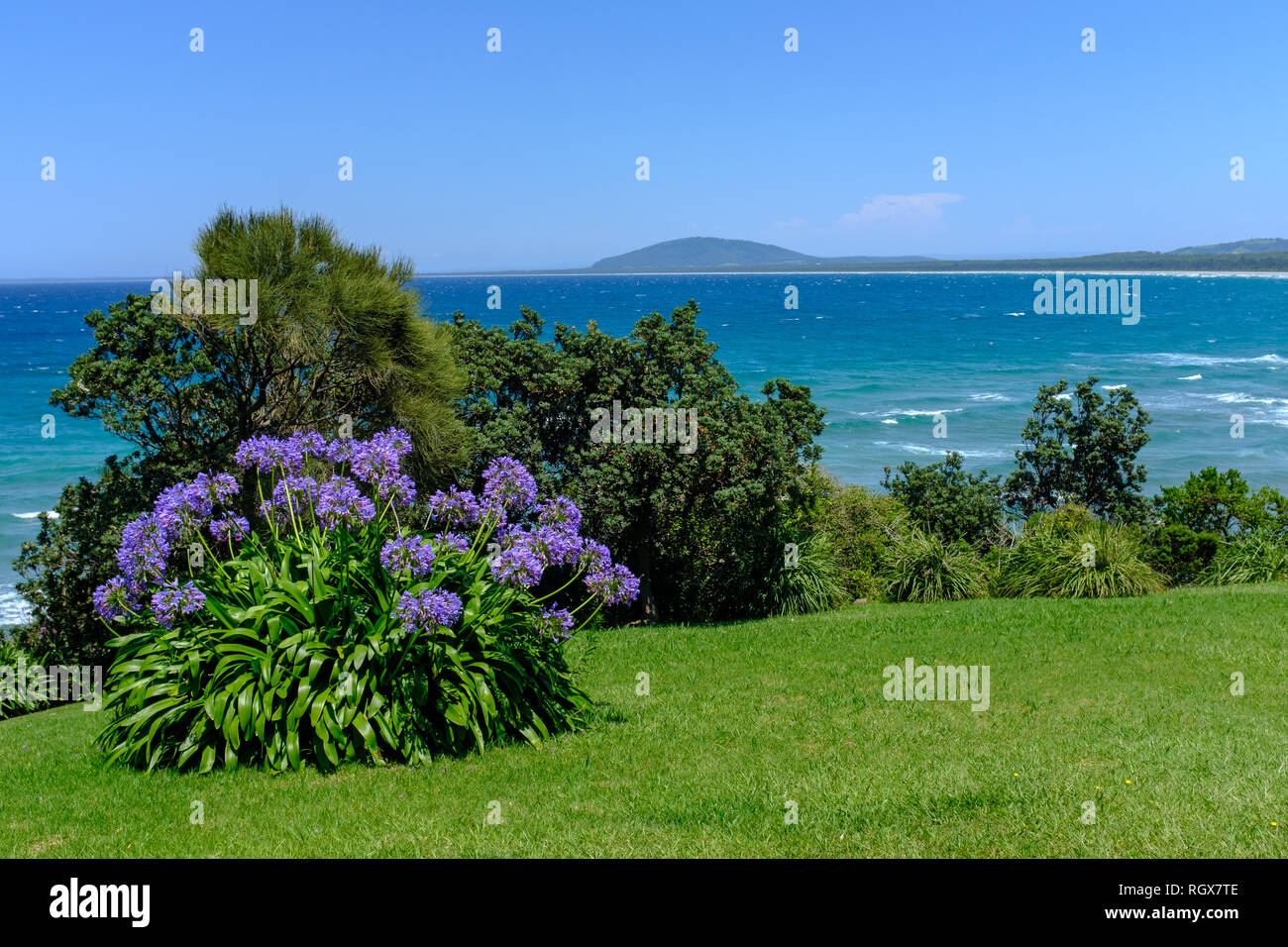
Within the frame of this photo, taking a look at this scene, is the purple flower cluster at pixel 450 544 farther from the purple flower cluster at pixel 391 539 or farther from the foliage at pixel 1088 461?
the foliage at pixel 1088 461

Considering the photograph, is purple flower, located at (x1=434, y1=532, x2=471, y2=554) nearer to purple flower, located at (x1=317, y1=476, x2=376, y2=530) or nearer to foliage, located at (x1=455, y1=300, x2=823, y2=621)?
purple flower, located at (x1=317, y1=476, x2=376, y2=530)


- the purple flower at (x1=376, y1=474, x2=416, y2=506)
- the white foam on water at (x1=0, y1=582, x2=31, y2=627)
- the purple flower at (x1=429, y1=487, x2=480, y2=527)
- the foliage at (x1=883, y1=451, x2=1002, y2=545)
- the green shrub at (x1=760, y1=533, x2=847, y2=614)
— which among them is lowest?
the white foam on water at (x1=0, y1=582, x2=31, y2=627)

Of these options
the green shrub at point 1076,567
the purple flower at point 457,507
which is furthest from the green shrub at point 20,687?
the green shrub at point 1076,567

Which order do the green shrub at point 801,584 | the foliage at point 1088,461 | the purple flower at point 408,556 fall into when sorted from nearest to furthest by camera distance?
1. the purple flower at point 408,556
2. the green shrub at point 801,584
3. the foliage at point 1088,461

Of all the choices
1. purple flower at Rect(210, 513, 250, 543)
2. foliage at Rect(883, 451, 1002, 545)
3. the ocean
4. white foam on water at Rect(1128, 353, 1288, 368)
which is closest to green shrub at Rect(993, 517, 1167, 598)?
foliage at Rect(883, 451, 1002, 545)

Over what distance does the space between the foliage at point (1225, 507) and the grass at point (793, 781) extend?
22.9 ft

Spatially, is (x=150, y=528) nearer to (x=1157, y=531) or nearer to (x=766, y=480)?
(x=766, y=480)

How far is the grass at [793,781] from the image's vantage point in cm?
580

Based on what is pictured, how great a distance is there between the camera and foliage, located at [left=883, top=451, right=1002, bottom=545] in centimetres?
1848

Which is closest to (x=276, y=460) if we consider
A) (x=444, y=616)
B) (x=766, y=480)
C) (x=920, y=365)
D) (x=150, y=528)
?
(x=150, y=528)

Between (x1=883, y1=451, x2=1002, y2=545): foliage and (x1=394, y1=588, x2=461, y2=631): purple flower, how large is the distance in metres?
12.9

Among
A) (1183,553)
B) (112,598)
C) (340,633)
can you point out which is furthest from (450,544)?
(1183,553)

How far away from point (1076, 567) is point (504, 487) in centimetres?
1083
